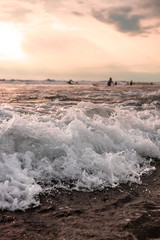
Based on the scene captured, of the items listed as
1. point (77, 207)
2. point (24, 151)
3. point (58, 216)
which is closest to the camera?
point (58, 216)

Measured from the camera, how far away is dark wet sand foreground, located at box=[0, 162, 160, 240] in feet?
8.03

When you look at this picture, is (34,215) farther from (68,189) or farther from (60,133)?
(60,133)

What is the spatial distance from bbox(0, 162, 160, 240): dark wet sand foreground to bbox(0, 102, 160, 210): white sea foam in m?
0.21

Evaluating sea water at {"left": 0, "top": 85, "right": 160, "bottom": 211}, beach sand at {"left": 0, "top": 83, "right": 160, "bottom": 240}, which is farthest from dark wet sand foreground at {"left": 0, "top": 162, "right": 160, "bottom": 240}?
sea water at {"left": 0, "top": 85, "right": 160, "bottom": 211}

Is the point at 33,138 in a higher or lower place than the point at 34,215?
higher

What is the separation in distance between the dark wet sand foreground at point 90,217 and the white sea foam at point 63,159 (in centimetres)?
21

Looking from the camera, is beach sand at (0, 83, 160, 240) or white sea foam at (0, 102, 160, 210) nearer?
beach sand at (0, 83, 160, 240)

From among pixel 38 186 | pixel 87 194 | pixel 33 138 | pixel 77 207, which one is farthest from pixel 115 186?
pixel 33 138

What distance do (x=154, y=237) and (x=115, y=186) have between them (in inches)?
49.2

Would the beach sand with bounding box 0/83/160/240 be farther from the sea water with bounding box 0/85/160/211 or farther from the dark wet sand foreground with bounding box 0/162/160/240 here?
the sea water with bounding box 0/85/160/211

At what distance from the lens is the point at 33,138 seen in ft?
15.4

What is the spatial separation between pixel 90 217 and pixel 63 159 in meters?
1.60

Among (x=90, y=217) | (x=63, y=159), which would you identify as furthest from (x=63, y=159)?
(x=90, y=217)

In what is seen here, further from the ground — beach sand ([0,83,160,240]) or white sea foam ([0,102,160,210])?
white sea foam ([0,102,160,210])
